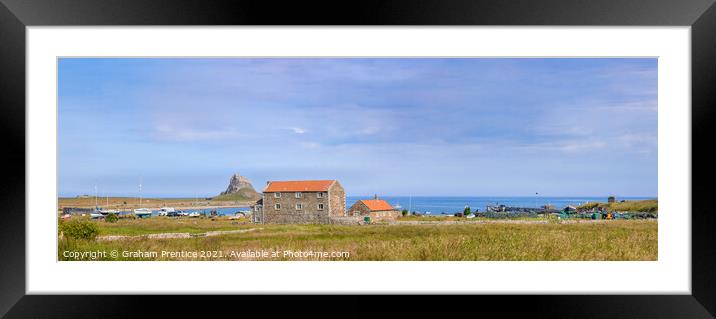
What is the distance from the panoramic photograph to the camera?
4.60m

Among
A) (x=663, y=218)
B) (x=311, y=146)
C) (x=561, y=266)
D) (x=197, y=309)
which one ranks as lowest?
(x=197, y=309)

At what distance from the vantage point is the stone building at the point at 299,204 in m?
A: 5.46

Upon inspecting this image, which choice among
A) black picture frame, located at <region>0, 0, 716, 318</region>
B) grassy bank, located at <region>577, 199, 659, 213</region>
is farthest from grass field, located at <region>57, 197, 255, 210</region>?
grassy bank, located at <region>577, 199, 659, 213</region>

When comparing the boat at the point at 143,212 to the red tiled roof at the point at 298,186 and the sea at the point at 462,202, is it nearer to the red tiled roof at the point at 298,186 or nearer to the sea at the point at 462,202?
the red tiled roof at the point at 298,186

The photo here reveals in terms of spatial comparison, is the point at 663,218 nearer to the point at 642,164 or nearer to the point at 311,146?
the point at 642,164

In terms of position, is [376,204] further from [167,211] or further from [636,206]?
[636,206]

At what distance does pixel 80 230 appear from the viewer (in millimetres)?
4465

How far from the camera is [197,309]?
103 inches

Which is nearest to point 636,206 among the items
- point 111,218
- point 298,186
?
point 298,186

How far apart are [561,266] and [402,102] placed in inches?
103

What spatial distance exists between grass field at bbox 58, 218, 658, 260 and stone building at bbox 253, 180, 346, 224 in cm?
13

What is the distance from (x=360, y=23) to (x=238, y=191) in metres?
3.24

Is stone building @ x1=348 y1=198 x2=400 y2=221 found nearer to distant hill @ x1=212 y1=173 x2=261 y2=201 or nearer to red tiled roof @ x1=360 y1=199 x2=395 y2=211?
red tiled roof @ x1=360 y1=199 x2=395 y2=211

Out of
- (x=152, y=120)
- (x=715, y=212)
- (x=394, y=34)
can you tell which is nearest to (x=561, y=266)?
(x=715, y=212)
